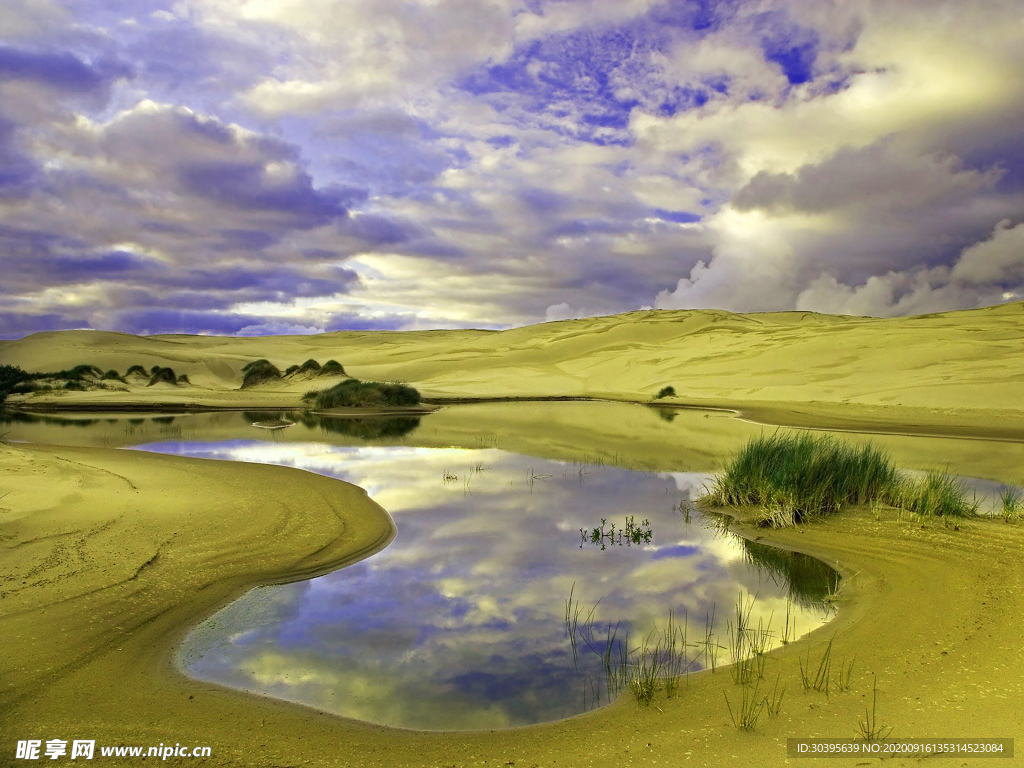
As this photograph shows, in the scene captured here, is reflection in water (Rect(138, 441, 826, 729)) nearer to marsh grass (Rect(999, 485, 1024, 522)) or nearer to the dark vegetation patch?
marsh grass (Rect(999, 485, 1024, 522))

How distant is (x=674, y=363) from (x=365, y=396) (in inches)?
952

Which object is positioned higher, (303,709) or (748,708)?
Result: (748,708)

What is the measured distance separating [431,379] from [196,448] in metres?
33.3

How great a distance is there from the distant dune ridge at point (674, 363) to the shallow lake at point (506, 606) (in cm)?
1752

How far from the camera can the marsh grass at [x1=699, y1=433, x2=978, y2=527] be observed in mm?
9125

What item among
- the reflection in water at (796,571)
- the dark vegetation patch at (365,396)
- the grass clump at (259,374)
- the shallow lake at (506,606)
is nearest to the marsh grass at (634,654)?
the shallow lake at (506,606)

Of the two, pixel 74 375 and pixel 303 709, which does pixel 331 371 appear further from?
pixel 303 709

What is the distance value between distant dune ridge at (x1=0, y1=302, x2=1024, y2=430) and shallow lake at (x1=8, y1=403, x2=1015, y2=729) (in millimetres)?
17518

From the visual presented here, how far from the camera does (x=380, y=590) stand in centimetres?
664

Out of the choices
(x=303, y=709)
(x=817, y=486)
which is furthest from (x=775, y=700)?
(x=817, y=486)

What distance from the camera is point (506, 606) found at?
627 centimetres

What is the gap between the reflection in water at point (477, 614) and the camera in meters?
4.64

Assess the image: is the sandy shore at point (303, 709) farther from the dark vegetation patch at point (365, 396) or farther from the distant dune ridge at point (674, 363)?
the dark vegetation patch at point (365, 396)

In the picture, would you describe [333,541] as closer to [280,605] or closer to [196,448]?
[280,605]
